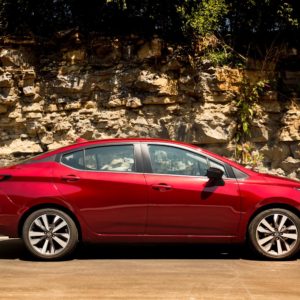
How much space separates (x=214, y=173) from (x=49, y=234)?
2.10m

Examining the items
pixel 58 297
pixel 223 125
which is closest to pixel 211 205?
pixel 58 297

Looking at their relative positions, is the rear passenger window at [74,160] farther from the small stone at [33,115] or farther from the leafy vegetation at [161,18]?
the leafy vegetation at [161,18]

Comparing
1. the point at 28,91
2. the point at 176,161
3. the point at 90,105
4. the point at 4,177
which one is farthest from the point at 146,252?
the point at 28,91

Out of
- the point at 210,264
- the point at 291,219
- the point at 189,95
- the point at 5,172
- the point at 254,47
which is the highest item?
the point at 254,47

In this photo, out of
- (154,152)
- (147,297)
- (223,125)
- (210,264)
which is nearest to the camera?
(147,297)

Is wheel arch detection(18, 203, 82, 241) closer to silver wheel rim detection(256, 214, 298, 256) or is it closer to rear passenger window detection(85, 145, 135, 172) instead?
rear passenger window detection(85, 145, 135, 172)

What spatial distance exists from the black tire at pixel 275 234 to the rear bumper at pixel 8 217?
9.21 ft

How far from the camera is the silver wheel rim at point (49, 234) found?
21.8 ft

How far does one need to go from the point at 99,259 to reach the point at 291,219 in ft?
7.84

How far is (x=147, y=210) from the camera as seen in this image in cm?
662

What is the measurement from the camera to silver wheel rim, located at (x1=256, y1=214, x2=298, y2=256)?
6.66 m

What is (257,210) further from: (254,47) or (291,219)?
(254,47)

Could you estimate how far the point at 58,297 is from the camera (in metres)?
4.94

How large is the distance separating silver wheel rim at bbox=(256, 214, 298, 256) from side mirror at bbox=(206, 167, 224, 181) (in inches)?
29.5
